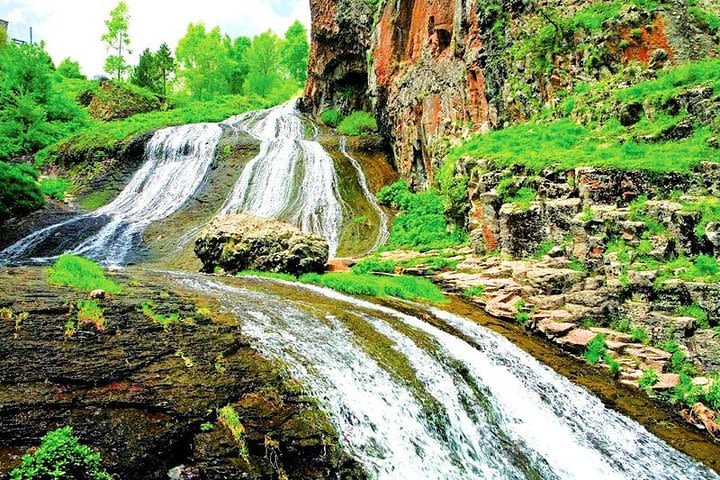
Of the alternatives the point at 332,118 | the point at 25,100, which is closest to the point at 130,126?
the point at 25,100

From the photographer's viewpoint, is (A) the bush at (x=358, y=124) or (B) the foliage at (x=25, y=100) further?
(A) the bush at (x=358, y=124)

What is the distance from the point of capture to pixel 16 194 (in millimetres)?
21219

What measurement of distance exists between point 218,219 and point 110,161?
1714 centimetres

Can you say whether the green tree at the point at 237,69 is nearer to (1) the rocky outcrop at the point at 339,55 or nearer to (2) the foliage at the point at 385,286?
(1) the rocky outcrop at the point at 339,55

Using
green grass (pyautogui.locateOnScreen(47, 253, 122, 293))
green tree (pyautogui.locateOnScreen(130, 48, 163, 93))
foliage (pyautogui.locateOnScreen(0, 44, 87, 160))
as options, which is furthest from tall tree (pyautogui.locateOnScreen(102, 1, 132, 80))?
green grass (pyautogui.locateOnScreen(47, 253, 122, 293))

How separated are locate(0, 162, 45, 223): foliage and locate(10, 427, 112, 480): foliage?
68.9 feet

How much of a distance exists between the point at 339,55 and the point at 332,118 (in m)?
5.00

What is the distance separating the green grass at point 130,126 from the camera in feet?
100

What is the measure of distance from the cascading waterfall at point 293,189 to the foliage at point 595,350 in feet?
40.7

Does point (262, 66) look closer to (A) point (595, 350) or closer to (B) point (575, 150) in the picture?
(B) point (575, 150)

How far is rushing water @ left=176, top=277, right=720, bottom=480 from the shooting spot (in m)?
5.85

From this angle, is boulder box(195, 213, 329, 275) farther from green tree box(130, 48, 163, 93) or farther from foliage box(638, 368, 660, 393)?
green tree box(130, 48, 163, 93)

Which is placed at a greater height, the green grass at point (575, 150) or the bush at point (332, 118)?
the bush at point (332, 118)

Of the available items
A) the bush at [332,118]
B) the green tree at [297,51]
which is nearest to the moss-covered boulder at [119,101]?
the bush at [332,118]
